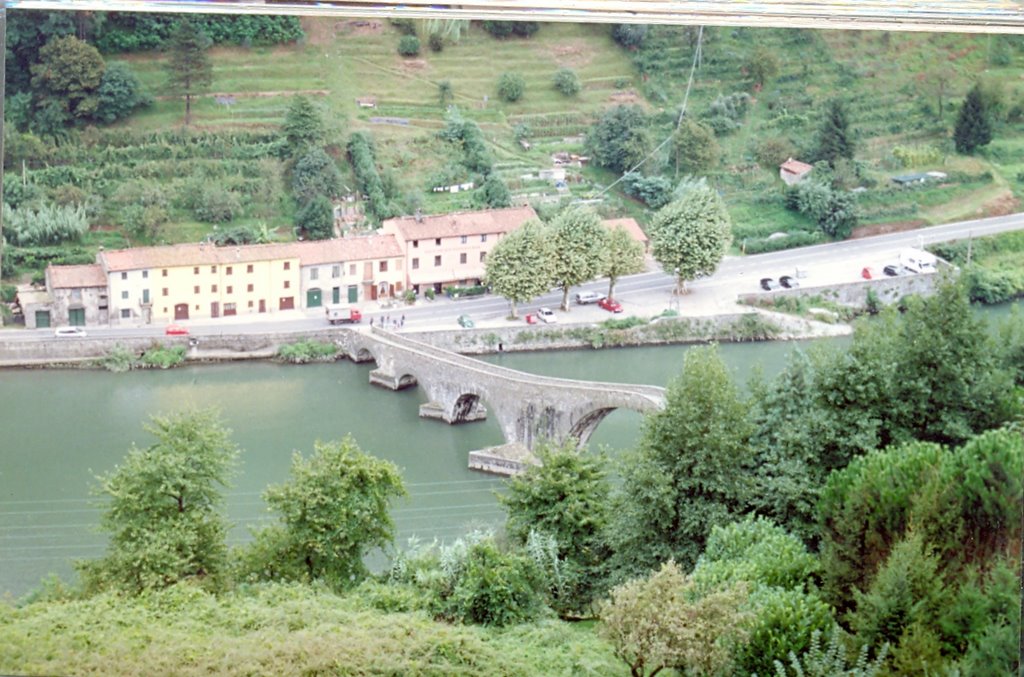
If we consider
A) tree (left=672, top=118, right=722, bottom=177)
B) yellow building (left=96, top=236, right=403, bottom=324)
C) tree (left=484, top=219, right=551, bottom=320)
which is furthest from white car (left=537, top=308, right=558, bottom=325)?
tree (left=672, top=118, right=722, bottom=177)

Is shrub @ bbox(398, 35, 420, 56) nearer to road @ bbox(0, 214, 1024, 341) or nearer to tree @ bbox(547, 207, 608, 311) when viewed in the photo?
tree @ bbox(547, 207, 608, 311)

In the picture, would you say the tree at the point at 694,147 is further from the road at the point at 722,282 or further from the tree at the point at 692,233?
the road at the point at 722,282

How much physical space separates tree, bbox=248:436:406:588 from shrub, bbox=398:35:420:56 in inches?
49.2

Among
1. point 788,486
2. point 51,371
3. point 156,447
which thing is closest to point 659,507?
point 788,486

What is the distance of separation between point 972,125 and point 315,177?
2091mm

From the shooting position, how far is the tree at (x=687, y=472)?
201 inches

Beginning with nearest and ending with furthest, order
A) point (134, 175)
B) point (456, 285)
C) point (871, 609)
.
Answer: point (871, 609) < point (134, 175) < point (456, 285)

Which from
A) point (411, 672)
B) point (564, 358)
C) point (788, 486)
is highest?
point (564, 358)

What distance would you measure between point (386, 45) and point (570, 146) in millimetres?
697

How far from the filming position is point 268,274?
188 inches

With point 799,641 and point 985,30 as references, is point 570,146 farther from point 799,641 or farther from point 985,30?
point 799,641

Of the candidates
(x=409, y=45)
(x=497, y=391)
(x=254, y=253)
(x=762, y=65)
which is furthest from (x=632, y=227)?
(x=254, y=253)

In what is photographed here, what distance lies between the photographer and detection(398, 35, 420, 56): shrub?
4.68 meters

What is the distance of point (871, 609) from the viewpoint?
13.8 ft
